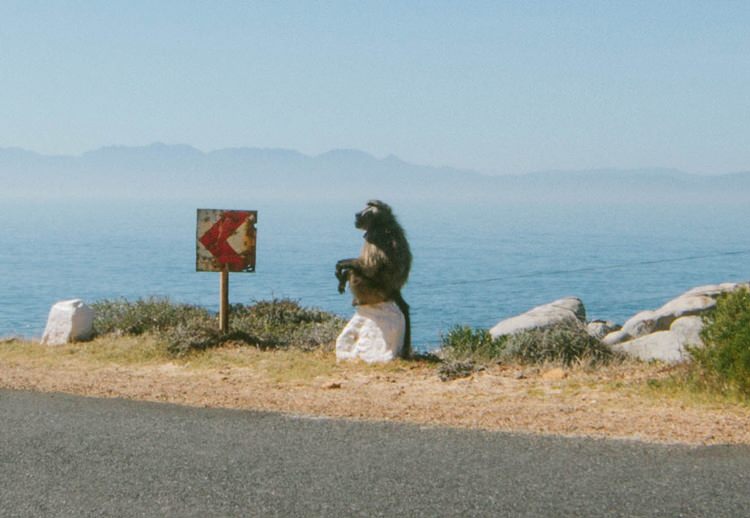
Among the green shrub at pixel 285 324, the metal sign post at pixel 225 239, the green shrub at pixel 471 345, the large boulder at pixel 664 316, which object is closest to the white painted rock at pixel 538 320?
the large boulder at pixel 664 316

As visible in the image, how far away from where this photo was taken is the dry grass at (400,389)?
31.8 ft

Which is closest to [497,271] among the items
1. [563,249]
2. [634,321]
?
[563,249]

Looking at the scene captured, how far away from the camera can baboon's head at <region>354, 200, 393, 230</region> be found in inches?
531

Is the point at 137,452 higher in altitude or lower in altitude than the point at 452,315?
higher

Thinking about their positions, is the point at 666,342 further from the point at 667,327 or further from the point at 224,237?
the point at 224,237

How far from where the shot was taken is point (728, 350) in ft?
35.5

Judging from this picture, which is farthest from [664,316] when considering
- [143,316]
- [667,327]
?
[143,316]

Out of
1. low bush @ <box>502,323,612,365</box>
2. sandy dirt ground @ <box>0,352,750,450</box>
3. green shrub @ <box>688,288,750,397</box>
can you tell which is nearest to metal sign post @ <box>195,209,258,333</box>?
sandy dirt ground @ <box>0,352,750,450</box>

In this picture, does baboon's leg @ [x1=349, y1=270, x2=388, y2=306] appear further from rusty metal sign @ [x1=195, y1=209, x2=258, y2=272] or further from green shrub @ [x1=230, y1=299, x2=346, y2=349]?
rusty metal sign @ [x1=195, y1=209, x2=258, y2=272]

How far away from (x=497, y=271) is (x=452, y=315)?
190 ft

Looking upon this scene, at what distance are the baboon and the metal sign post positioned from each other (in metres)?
2.13

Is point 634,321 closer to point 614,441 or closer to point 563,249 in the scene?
point 614,441

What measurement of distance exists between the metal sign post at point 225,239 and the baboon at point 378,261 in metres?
2.13

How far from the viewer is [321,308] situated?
17.7 metres
